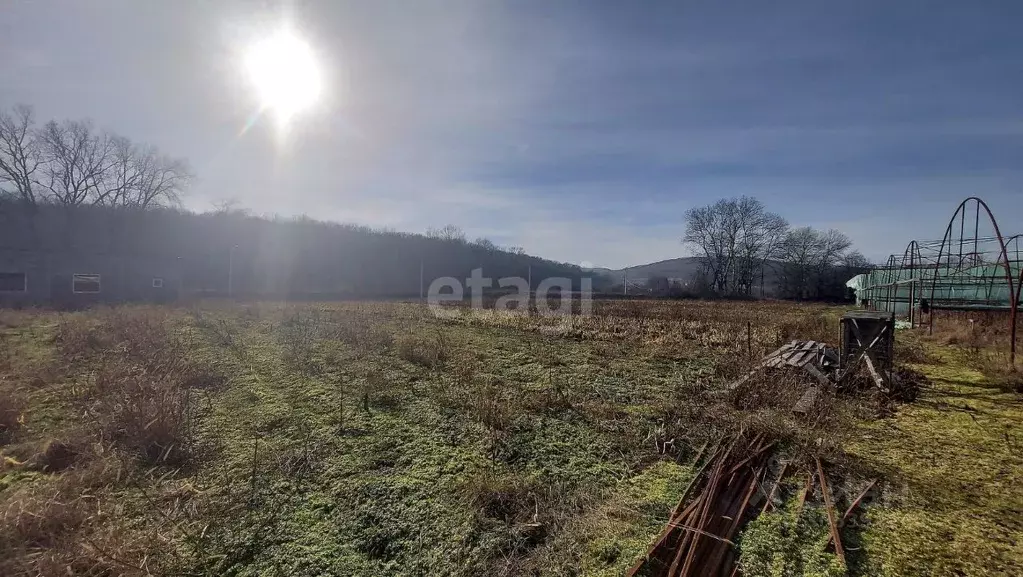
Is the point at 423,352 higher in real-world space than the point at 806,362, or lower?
lower

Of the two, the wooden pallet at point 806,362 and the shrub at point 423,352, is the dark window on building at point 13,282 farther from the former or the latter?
the wooden pallet at point 806,362

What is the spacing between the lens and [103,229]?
34.2m

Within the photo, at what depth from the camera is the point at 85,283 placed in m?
22.6

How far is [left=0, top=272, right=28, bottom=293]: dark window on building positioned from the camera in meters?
20.7

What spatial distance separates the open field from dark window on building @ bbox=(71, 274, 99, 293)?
20.3m

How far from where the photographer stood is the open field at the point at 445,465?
8.59 ft

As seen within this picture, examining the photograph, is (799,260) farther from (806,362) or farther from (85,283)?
(85,283)

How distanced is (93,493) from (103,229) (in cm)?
4410

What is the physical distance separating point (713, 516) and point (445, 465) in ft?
7.39

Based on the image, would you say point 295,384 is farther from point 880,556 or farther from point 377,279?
point 377,279

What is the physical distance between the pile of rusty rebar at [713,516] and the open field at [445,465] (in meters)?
0.12

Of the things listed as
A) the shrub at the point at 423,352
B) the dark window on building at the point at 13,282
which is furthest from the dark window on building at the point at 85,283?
the shrub at the point at 423,352

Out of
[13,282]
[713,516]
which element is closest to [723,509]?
[713,516]

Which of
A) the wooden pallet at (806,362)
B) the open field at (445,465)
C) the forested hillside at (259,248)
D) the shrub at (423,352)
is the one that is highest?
the forested hillside at (259,248)
